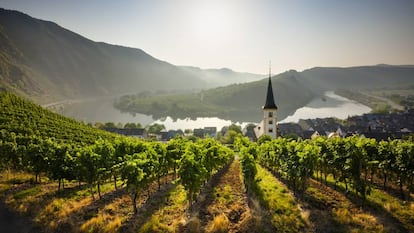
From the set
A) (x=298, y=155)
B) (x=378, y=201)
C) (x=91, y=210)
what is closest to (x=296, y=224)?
(x=298, y=155)

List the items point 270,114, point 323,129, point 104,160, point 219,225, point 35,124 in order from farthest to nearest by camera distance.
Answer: point 323,129
point 270,114
point 35,124
point 104,160
point 219,225

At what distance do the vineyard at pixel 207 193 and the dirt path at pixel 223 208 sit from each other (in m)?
0.08

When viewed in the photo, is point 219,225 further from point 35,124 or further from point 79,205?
point 35,124

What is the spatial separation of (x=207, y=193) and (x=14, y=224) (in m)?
16.5

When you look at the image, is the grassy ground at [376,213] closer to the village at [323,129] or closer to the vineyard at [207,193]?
the vineyard at [207,193]

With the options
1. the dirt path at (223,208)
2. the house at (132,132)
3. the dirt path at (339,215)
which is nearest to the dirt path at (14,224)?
the dirt path at (223,208)

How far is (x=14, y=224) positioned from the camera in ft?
64.8

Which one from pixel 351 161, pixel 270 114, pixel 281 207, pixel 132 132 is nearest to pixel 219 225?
pixel 281 207

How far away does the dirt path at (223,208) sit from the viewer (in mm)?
18672

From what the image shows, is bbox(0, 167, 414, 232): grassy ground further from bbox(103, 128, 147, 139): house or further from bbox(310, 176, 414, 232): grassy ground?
bbox(103, 128, 147, 139): house

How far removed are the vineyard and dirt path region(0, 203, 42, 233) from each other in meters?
0.53

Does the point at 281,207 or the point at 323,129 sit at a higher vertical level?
the point at 281,207

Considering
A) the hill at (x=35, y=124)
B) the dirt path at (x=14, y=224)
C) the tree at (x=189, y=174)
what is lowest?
the dirt path at (x=14, y=224)

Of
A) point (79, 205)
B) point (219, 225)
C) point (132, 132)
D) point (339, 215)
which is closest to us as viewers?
point (219, 225)
